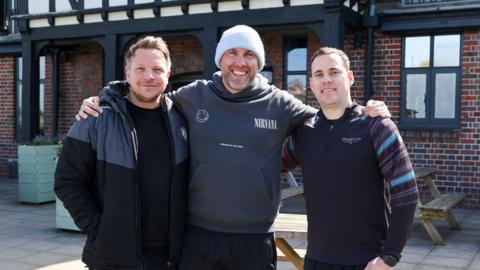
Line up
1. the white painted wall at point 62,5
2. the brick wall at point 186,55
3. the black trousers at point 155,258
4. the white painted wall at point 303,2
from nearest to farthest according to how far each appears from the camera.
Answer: the black trousers at point 155,258, the white painted wall at point 303,2, the white painted wall at point 62,5, the brick wall at point 186,55

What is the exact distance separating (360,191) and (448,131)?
612 cm

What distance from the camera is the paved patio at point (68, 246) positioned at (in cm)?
504

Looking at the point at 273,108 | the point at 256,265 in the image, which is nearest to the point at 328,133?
the point at 273,108

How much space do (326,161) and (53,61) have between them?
991 centimetres

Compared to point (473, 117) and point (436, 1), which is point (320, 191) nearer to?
point (473, 117)

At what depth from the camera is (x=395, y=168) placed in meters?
2.34

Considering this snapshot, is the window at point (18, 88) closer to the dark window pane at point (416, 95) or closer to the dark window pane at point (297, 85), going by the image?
the dark window pane at point (297, 85)

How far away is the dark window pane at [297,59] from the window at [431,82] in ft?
5.43

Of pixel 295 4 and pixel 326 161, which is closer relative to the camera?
pixel 326 161

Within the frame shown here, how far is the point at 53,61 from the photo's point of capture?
11250 mm

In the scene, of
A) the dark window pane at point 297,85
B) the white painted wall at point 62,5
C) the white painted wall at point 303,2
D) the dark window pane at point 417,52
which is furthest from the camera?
the white painted wall at point 62,5

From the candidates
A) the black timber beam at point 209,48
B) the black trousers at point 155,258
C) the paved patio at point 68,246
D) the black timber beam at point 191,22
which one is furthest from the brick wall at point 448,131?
the black trousers at point 155,258

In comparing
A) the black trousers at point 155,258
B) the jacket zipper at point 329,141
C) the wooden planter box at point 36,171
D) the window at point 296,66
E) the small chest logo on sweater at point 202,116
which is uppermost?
the window at point 296,66

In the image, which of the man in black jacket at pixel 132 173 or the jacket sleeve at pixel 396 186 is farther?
the man in black jacket at pixel 132 173
